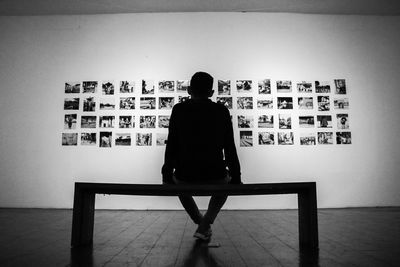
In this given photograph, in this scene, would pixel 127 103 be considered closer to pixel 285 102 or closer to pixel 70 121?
pixel 70 121

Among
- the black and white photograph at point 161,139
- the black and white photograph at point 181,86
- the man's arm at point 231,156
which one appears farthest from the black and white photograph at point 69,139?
the man's arm at point 231,156

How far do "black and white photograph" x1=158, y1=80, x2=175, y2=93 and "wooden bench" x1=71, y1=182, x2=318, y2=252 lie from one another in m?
2.38

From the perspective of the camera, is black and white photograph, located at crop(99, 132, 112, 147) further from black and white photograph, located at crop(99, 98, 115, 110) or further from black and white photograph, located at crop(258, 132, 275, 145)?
black and white photograph, located at crop(258, 132, 275, 145)

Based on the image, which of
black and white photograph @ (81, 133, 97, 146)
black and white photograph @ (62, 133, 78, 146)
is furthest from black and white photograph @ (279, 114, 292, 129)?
black and white photograph @ (62, 133, 78, 146)

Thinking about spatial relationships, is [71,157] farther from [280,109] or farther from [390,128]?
[390,128]

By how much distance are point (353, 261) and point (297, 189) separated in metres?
0.44

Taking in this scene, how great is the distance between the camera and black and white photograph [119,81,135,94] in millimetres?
3822

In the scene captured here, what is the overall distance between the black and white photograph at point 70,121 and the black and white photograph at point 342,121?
12.6ft

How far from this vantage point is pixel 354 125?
3.79 m

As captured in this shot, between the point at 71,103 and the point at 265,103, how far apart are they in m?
2.86

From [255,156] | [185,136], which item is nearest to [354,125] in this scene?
[255,156]

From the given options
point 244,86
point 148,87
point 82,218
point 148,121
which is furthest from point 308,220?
point 148,87

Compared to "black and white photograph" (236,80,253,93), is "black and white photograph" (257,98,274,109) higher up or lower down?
lower down

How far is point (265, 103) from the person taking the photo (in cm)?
380
